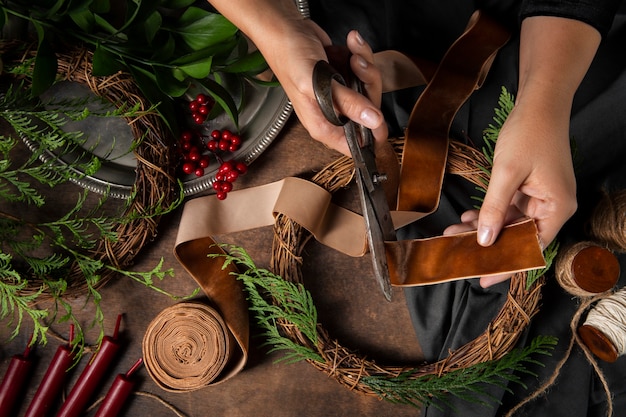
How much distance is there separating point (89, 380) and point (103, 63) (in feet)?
2.60

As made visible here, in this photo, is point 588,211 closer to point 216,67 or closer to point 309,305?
point 309,305

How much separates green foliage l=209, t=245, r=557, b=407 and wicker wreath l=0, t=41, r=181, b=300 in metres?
0.18

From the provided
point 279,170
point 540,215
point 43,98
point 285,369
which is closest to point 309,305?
point 285,369

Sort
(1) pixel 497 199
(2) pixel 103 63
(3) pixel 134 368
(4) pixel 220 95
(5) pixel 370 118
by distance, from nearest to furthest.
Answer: (5) pixel 370 118, (1) pixel 497 199, (2) pixel 103 63, (4) pixel 220 95, (3) pixel 134 368

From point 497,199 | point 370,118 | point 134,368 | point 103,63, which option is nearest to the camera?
point 370,118

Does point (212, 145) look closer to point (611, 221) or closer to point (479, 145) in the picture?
point (479, 145)

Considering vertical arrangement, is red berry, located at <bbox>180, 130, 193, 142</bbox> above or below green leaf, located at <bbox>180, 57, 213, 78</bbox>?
below

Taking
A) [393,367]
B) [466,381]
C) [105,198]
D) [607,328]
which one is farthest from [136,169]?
[607,328]


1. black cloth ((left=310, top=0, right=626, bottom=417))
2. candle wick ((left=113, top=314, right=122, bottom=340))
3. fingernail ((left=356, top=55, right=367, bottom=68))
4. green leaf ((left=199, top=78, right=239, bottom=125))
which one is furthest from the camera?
candle wick ((left=113, top=314, right=122, bottom=340))

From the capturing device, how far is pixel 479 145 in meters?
1.52

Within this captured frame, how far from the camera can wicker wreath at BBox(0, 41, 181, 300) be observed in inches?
54.2

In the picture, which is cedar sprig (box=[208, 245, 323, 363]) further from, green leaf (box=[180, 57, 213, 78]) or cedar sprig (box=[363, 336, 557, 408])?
green leaf (box=[180, 57, 213, 78])

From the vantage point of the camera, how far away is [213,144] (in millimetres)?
1510

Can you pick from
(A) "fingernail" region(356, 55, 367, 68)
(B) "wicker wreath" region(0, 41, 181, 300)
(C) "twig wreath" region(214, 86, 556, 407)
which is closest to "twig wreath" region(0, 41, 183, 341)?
(B) "wicker wreath" region(0, 41, 181, 300)
